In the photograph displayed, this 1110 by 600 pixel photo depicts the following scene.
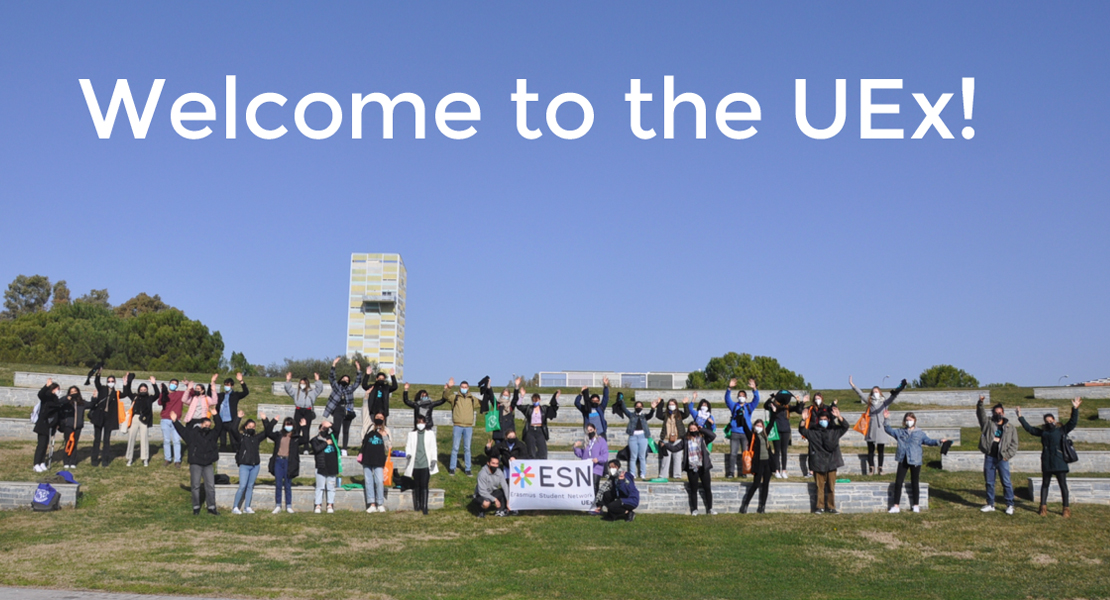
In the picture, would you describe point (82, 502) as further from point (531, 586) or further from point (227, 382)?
point (531, 586)

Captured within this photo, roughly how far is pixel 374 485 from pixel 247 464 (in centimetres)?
261

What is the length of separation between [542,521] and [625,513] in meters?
1.69

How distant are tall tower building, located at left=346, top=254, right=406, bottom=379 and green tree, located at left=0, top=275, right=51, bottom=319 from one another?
32901mm

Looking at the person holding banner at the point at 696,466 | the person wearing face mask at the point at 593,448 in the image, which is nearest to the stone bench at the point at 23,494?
the person wearing face mask at the point at 593,448

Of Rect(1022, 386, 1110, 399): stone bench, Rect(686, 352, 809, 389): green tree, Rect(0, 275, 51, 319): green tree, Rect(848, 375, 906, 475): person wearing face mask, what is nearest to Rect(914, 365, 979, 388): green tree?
Rect(686, 352, 809, 389): green tree

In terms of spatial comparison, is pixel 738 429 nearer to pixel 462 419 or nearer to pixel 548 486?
pixel 548 486

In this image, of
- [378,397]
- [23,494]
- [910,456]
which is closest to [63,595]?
[23,494]

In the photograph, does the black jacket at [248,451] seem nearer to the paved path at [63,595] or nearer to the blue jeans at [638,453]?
the paved path at [63,595]

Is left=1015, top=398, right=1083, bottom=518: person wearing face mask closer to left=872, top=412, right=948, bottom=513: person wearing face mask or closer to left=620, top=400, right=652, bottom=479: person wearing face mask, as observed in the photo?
left=872, top=412, right=948, bottom=513: person wearing face mask

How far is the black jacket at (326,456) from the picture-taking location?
17.4 metres

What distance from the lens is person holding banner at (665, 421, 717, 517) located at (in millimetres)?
17531

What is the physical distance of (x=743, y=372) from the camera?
2943 inches

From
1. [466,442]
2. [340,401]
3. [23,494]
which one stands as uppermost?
[340,401]

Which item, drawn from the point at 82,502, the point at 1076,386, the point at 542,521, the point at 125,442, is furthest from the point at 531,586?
the point at 1076,386
